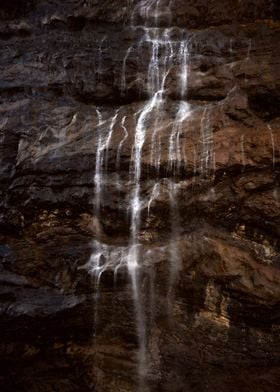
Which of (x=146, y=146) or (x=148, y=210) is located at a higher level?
(x=146, y=146)

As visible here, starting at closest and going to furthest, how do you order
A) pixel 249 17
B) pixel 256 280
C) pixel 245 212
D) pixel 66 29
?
1. pixel 256 280
2. pixel 245 212
3. pixel 249 17
4. pixel 66 29

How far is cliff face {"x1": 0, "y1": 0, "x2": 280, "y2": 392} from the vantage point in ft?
22.8

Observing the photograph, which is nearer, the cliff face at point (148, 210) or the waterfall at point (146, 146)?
the cliff face at point (148, 210)

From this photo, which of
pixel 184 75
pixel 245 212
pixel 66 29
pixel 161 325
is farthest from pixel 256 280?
pixel 66 29

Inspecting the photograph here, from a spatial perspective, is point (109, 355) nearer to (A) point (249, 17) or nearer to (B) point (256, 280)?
(B) point (256, 280)

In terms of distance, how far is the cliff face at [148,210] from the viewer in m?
6.94

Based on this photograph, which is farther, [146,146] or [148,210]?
[146,146]

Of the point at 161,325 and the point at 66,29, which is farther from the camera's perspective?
the point at 66,29

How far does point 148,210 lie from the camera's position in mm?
7500

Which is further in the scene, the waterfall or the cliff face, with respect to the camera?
the waterfall

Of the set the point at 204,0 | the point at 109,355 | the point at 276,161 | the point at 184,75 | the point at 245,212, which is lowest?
the point at 109,355

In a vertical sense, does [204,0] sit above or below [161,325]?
above

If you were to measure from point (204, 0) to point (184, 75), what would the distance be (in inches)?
75.5

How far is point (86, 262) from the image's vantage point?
7.40 m
